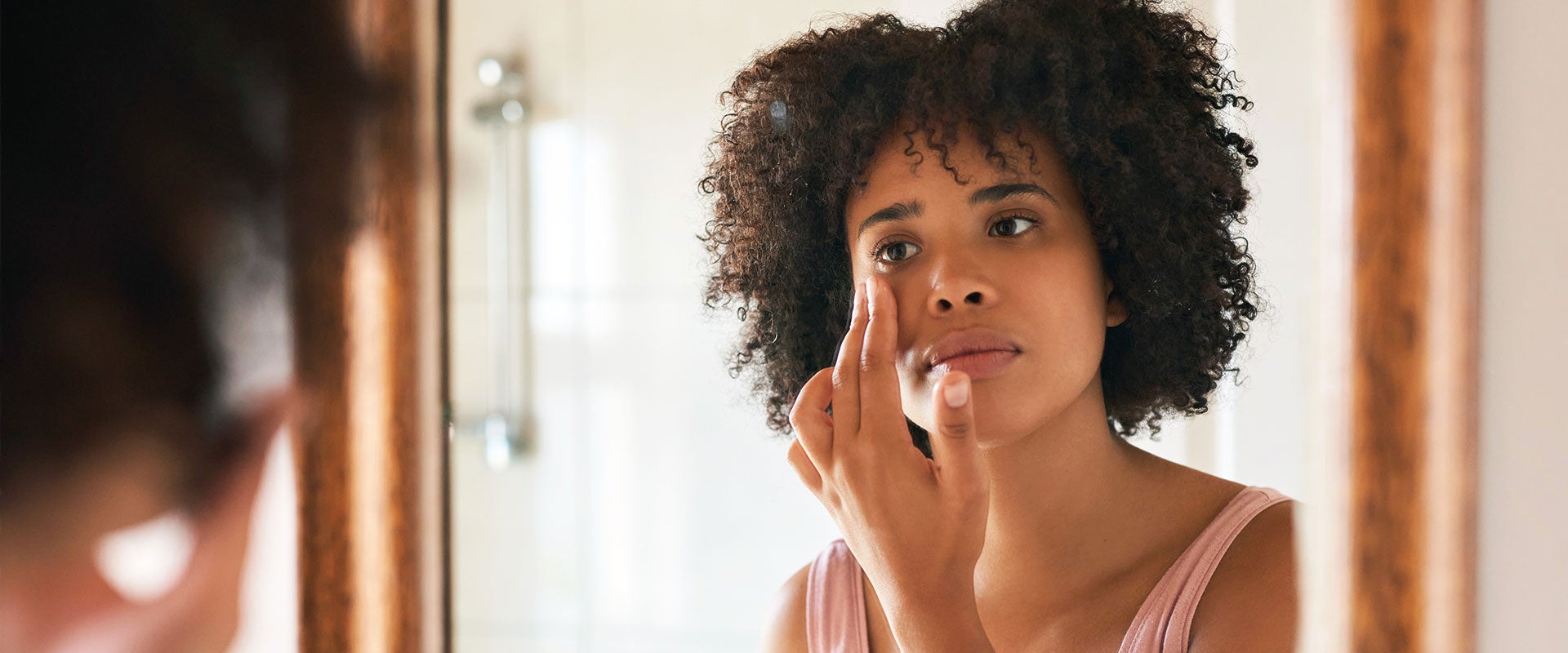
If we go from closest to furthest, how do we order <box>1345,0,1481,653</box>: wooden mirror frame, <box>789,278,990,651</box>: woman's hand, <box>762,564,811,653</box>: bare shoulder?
<box>1345,0,1481,653</box>: wooden mirror frame < <box>789,278,990,651</box>: woman's hand < <box>762,564,811,653</box>: bare shoulder

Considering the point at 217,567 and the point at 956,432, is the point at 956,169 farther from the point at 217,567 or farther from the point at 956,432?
the point at 217,567

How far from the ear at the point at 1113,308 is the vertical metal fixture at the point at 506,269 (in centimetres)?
31

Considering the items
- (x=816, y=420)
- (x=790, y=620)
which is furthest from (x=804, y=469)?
(x=790, y=620)

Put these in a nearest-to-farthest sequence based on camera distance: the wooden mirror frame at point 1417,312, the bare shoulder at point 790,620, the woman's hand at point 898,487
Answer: the wooden mirror frame at point 1417,312
the woman's hand at point 898,487
the bare shoulder at point 790,620

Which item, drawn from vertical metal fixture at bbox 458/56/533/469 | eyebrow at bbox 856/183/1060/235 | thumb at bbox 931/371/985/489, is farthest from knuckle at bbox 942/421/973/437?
vertical metal fixture at bbox 458/56/533/469

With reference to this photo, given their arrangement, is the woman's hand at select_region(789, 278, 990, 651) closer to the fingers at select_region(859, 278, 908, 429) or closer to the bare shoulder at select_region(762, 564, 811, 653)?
Result: the fingers at select_region(859, 278, 908, 429)

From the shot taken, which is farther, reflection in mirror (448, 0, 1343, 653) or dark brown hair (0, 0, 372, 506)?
reflection in mirror (448, 0, 1343, 653)

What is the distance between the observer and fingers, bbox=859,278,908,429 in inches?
19.2

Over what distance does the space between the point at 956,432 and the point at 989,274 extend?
77 mm

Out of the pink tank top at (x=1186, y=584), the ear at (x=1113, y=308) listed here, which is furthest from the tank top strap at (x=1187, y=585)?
the ear at (x=1113, y=308)

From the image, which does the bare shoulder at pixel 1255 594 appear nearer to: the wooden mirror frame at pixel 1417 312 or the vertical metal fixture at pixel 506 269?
the wooden mirror frame at pixel 1417 312

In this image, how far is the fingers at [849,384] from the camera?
50 cm

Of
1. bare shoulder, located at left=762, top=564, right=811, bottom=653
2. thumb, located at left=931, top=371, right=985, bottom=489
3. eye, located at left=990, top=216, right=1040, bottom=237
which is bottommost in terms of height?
bare shoulder, located at left=762, top=564, right=811, bottom=653

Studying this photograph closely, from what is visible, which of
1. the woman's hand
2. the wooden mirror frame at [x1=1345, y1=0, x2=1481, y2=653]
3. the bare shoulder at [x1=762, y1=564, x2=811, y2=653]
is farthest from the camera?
the bare shoulder at [x1=762, y1=564, x2=811, y2=653]
